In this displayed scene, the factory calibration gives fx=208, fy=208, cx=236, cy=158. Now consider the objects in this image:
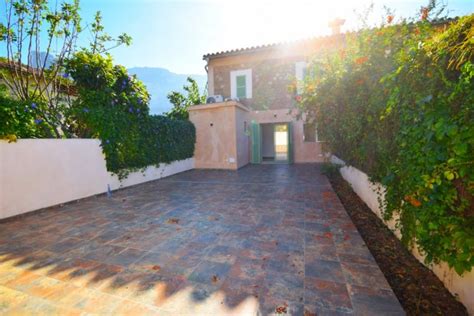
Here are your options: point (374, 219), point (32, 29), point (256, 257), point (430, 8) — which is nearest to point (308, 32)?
point (430, 8)

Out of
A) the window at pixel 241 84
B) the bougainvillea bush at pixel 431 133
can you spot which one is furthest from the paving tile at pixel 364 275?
the window at pixel 241 84

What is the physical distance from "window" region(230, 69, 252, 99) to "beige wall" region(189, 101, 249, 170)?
130 cm

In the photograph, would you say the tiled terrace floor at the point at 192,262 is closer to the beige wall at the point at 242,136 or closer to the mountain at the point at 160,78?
the beige wall at the point at 242,136

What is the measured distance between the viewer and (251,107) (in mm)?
10508

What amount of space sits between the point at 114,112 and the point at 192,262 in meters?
4.82

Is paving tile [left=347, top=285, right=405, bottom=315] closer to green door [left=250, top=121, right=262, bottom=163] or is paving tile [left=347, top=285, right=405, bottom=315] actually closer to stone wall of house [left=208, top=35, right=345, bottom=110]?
green door [left=250, top=121, right=262, bottom=163]

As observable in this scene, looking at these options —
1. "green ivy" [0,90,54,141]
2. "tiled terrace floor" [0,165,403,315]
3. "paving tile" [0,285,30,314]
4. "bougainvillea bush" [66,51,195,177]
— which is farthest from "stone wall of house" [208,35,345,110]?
"paving tile" [0,285,30,314]

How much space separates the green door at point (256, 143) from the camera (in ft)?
33.2

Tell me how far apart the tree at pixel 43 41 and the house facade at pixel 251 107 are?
187 inches

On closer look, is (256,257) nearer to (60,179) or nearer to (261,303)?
(261,303)

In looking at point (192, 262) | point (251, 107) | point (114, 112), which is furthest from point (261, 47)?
point (192, 262)

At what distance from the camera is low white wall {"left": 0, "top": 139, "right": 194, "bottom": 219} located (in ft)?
11.6

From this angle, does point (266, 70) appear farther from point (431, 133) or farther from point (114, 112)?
point (431, 133)

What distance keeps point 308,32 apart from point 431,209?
9775 mm
